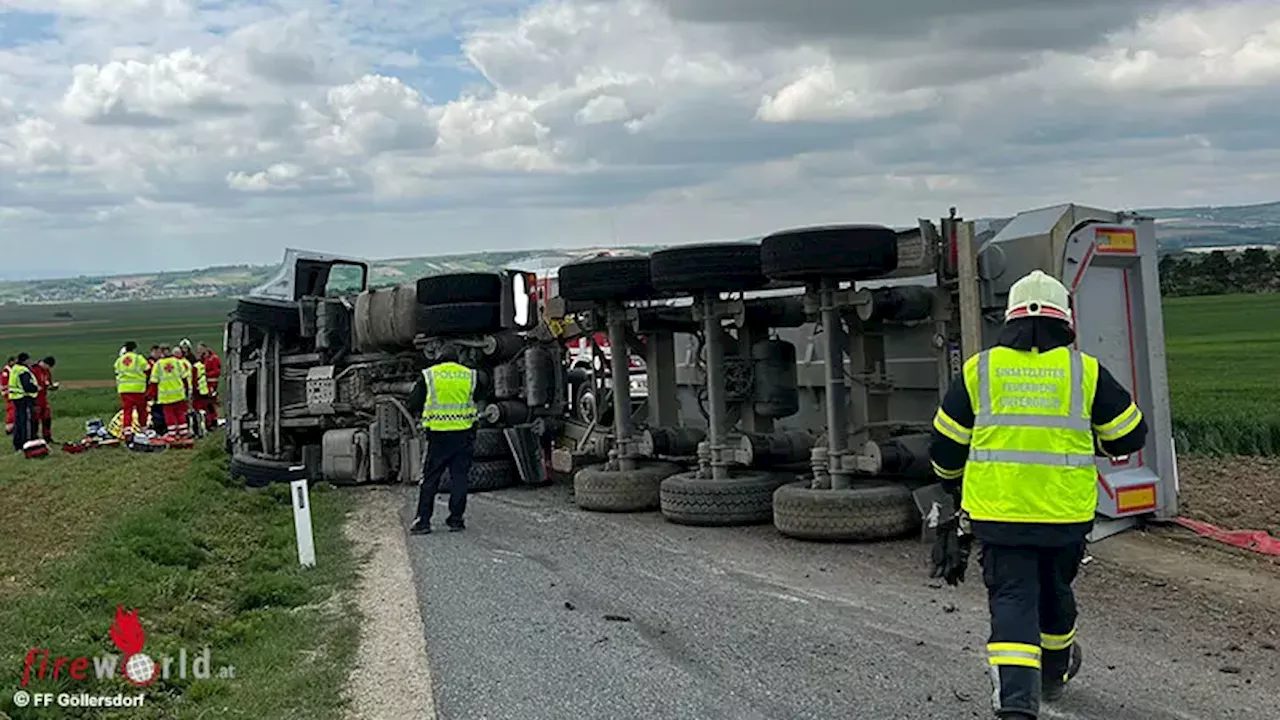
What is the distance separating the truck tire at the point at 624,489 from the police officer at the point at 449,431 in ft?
3.44

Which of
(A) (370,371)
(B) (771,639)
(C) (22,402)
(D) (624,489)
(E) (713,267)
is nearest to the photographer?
(B) (771,639)

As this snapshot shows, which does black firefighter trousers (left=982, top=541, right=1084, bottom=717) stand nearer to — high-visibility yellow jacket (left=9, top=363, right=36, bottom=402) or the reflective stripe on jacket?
the reflective stripe on jacket

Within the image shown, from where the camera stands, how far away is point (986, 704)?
5207 mm

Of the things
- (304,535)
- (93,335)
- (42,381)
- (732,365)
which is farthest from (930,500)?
(93,335)

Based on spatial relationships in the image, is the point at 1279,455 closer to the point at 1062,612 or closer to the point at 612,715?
the point at 1062,612

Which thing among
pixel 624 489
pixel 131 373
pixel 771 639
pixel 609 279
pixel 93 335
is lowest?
pixel 771 639

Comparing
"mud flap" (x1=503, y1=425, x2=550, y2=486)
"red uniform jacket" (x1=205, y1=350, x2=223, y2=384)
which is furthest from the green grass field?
"red uniform jacket" (x1=205, y1=350, x2=223, y2=384)

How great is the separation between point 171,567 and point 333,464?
16.1 feet

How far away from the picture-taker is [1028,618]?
4723 mm

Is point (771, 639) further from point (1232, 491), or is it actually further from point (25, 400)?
point (25, 400)

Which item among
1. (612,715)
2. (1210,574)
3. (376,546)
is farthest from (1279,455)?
(612,715)

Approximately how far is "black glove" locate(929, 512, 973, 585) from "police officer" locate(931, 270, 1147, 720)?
0.43m

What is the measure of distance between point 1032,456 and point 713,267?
16.5 ft

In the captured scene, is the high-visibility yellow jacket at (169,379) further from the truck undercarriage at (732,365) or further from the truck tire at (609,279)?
the truck tire at (609,279)
